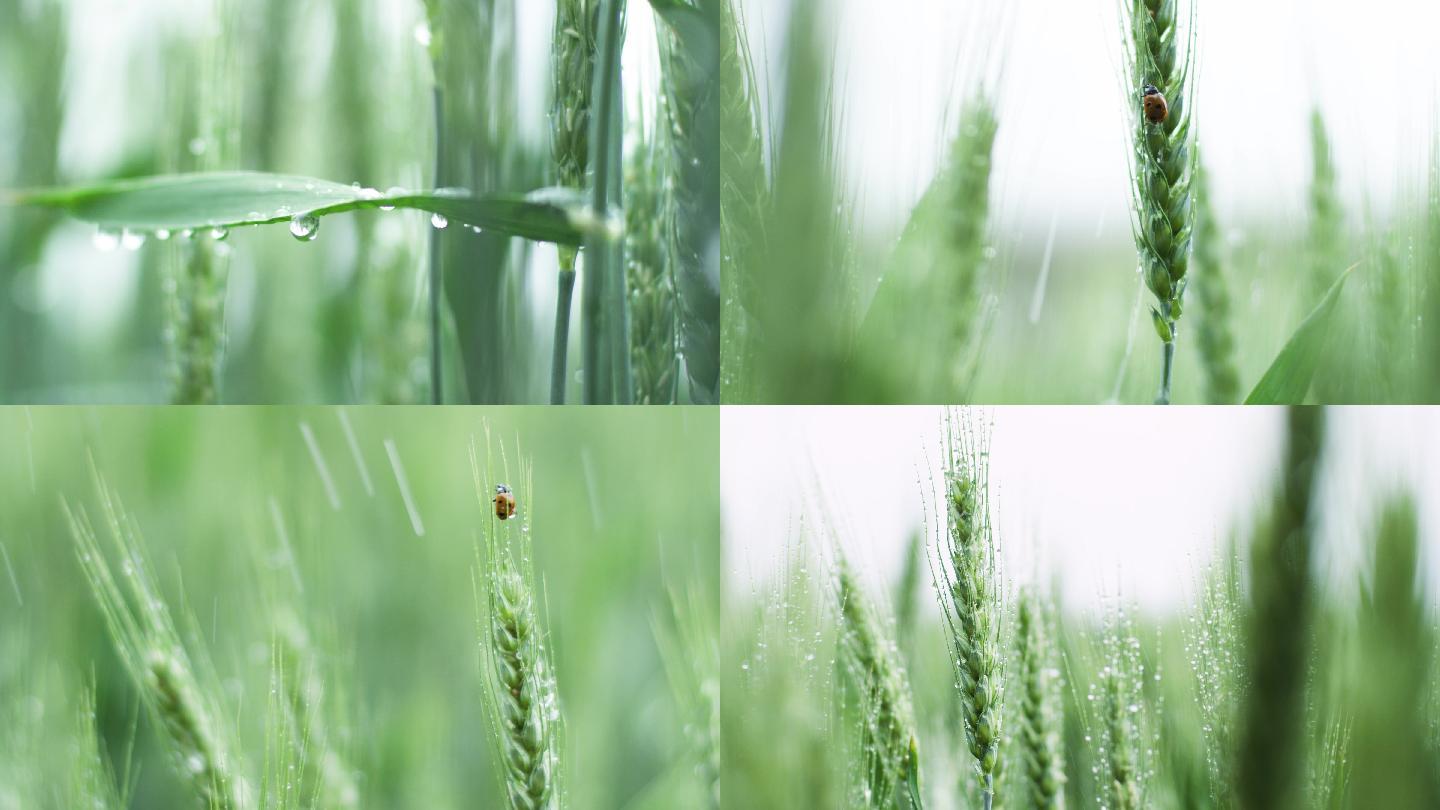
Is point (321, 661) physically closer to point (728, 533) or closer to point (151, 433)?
point (151, 433)

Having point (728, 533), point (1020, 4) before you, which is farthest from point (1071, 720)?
point (1020, 4)

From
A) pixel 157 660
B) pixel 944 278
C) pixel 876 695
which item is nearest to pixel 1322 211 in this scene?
pixel 944 278

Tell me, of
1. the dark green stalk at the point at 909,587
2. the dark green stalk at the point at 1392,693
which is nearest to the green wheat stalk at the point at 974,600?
the dark green stalk at the point at 909,587

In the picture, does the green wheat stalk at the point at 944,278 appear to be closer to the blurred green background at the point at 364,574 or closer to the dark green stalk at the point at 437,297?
the blurred green background at the point at 364,574

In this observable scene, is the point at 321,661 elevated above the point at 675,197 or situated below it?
below

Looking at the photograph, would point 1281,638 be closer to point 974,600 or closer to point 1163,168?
point 974,600
